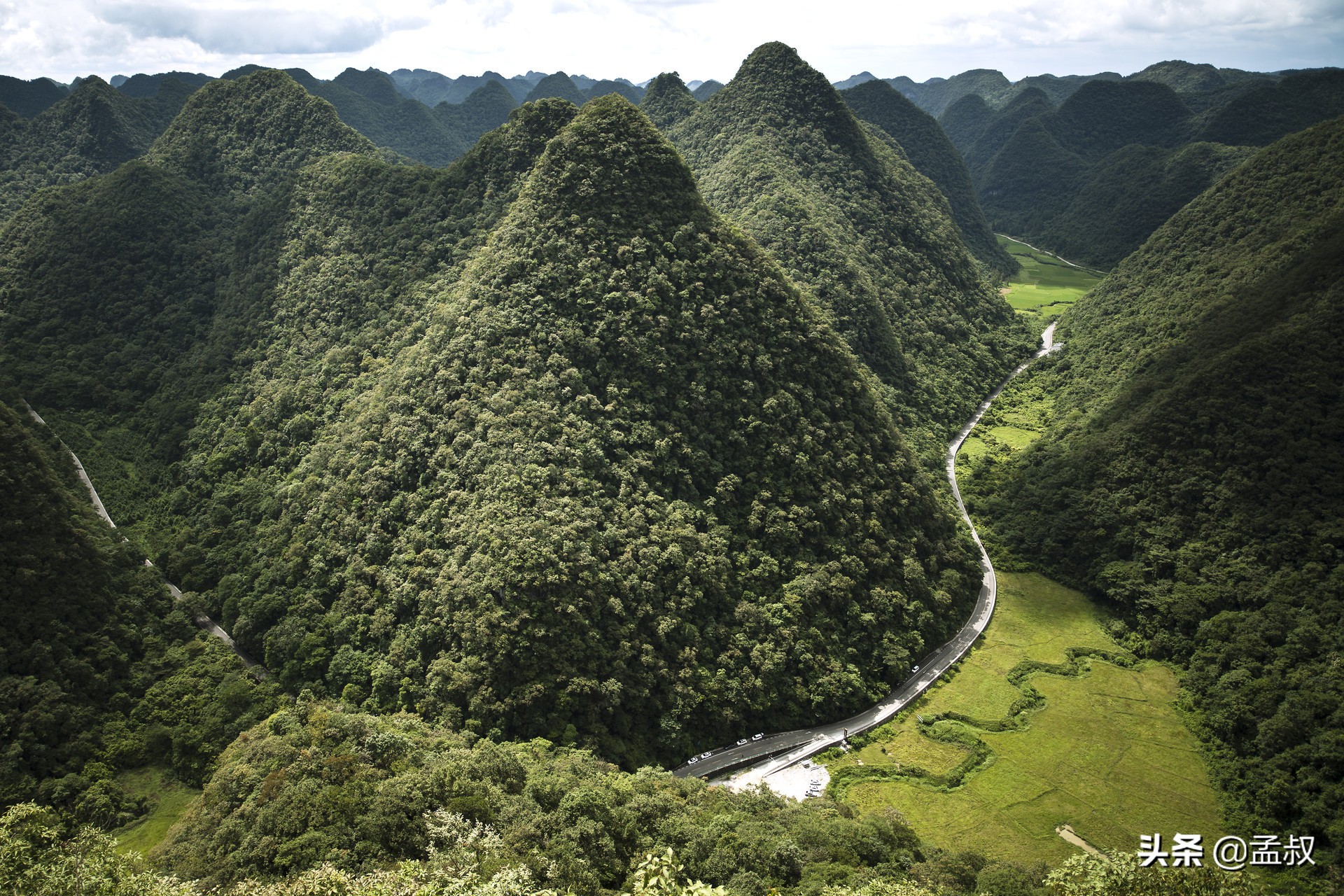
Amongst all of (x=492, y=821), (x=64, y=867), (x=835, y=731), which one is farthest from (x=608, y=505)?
(x=64, y=867)

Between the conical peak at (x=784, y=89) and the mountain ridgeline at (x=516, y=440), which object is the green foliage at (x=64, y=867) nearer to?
the mountain ridgeline at (x=516, y=440)

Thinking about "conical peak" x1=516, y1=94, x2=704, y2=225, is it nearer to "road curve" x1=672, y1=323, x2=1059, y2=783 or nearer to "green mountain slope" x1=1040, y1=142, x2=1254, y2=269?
"road curve" x1=672, y1=323, x2=1059, y2=783

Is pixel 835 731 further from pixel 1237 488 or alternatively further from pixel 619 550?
pixel 1237 488

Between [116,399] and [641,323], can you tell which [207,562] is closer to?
[116,399]

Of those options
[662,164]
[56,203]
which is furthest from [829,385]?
[56,203]

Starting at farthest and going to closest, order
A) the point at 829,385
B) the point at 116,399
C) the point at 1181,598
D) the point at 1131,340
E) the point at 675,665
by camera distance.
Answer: the point at 1131,340 → the point at 116,399 → the point at 829,385 → the point at 1181,598 → the point at 675,665

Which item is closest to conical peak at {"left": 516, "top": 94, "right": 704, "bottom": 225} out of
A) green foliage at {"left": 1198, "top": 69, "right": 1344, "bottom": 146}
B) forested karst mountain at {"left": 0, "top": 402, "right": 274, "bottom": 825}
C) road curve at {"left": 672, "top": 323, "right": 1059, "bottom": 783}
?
road curve at {"left": 672, "top": 323, "right": 1059, "bottom": 783}
